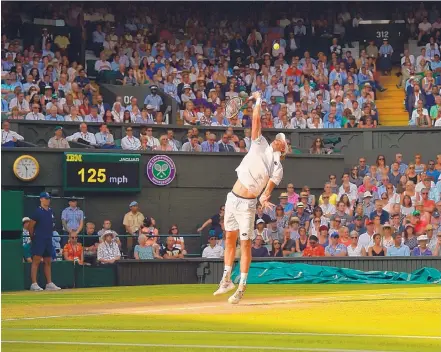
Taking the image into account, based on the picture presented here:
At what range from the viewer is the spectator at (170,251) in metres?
25.6

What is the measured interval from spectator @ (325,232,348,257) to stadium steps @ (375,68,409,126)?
27.0ft

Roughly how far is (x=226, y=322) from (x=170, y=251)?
45.2 ft

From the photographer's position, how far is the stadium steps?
32.8 meters

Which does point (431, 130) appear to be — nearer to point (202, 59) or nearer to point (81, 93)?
point (202, 59)

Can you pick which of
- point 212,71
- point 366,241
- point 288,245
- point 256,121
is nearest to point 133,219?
point 288,245

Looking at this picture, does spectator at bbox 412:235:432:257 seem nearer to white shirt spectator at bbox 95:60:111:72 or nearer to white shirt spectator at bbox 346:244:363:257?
white shirt spectator at bbox 346:244:363:257

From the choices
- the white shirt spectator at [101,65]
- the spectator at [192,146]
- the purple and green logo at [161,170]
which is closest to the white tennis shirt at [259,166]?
the purple and green logo at [161,170]

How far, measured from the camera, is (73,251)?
2412cm

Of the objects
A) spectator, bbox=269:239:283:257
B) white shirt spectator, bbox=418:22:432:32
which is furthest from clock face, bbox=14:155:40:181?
white shirt spectator, bbox=418:22:432:32

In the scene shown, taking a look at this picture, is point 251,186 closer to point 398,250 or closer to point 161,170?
point 398,250

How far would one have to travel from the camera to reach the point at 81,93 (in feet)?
97.0

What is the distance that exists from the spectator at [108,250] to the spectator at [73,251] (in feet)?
1.40

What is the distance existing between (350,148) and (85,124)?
772cm

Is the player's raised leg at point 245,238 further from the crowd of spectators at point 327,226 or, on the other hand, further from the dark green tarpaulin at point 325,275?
the crowd of spectators at point 327,226
